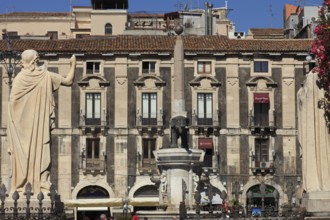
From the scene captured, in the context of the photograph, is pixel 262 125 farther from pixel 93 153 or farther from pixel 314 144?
pixel 314 144

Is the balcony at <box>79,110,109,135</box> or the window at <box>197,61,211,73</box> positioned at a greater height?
the window at <box>197,61,211,73</box>

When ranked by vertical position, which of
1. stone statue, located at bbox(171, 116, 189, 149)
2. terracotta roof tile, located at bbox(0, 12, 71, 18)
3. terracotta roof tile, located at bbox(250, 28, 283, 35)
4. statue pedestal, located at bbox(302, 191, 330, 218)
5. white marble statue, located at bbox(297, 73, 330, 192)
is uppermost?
terracotta roof tile, located at bbox(0, 12, 71, 18)

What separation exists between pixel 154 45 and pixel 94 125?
26.6 ft

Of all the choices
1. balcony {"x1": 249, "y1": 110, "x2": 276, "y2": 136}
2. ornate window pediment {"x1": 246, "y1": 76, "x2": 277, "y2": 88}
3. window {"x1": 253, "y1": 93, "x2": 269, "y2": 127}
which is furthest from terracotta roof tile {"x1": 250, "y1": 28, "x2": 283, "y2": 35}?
balcony {"x1": 249, "y1": 110, "x2": 276, "y2": 136}

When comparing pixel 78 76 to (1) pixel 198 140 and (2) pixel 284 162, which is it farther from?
(2) pixel 284 162

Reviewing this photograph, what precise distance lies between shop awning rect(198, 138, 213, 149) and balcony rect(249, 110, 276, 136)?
3214mm

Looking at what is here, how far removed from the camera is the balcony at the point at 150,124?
66.4 m

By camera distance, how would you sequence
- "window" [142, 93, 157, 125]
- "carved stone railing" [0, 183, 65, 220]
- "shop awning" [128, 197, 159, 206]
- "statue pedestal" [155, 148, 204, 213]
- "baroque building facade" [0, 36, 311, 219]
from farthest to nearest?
"window" [142, 93, 157, 125]
"baroque building facade" [0, 36, 311, 219]
"shop awning" [128, 197, 159, 206]
"statue pedestal" [155, 148, 204, 213]
"carved stone railing" [0, 183, 65, 220]

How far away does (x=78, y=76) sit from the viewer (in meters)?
67.9

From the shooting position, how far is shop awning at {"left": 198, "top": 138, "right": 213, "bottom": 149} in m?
66.8

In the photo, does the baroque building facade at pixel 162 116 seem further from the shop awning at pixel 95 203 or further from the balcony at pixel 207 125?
the shop awning at pixel 95 203

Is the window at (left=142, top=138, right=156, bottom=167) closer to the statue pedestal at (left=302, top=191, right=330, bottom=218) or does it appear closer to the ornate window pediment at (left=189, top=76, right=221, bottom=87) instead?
the ornate window pediment at (left=189, top=76, right=221, bottom=87)

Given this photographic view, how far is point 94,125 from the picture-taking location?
219 feet

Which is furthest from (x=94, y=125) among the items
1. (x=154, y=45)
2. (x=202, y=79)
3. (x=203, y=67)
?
(x=203, y=67)
